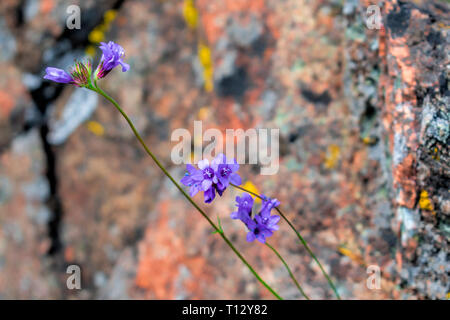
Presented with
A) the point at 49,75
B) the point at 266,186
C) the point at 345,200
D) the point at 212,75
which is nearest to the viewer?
the point at 49,75

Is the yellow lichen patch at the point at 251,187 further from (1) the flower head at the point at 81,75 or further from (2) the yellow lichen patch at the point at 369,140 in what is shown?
(1) the flower head at the point at 81,75

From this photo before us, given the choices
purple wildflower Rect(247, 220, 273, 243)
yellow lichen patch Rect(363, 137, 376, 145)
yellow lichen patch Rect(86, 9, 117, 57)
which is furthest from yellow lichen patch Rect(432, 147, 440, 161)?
yellow lichen patch Rect(86, 9, 117, 57)

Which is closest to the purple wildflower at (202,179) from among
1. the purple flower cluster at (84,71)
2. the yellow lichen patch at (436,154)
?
the purple flower cluster at (84,71)

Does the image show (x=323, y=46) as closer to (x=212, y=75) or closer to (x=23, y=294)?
(x=212, y=75)

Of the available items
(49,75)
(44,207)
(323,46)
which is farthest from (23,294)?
(323,46)

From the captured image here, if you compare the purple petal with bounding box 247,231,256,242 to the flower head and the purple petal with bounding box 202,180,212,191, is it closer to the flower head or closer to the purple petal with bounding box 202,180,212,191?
the purple petal with bounding box 202,180,212,191
